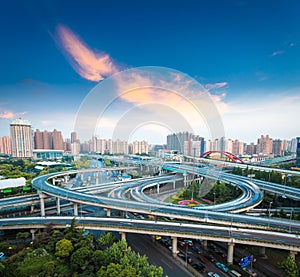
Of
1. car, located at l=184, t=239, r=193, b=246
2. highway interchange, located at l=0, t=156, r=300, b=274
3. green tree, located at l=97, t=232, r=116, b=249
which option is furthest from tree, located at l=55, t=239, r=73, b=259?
car, located at l=184, t=239, r=193, b=246

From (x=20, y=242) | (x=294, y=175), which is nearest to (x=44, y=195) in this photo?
(x=20, y=242)

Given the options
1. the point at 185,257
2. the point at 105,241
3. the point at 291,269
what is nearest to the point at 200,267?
the point at 185,257

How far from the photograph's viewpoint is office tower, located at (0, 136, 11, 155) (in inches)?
1316

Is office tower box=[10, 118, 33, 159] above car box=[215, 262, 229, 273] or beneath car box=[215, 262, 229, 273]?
above

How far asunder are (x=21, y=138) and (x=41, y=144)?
6499 mm

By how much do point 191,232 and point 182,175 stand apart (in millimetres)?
11656

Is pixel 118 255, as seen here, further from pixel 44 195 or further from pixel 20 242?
pixel 44 195

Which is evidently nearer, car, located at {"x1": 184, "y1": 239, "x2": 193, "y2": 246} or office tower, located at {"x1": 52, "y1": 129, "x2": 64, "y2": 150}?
car, located at {"x1": 184, "y1": 239, "x2": 193, "y2": 246}

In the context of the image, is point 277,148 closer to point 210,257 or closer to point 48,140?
point 210,257

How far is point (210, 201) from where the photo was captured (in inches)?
452

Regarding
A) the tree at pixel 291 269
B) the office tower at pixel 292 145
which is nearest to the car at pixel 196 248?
the tree at pixel 291 269

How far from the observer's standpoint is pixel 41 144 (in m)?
36.4

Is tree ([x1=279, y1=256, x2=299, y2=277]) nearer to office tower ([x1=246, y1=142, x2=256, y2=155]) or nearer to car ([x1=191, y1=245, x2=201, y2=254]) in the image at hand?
car ([x1=191, y1=245, x2=201, y2=254])

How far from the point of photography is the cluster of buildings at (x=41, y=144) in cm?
2777
